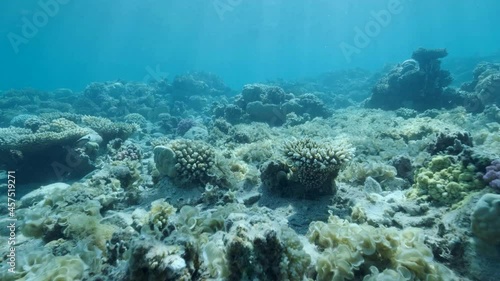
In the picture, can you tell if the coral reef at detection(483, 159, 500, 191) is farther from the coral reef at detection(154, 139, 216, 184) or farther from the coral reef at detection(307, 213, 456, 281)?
the coral reef at detection(154, 139, 216, 184)

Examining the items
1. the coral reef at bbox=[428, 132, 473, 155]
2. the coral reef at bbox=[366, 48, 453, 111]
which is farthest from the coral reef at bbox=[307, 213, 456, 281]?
the coral reef at bbox=[366, 48, 453, 111]

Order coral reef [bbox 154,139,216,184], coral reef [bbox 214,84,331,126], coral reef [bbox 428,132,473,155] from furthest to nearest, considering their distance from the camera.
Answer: coral reef [bbox 214,84,331,126] → coral reef [bbox 154,139,216,184] → coral reef [bbox 428,132,473,155]

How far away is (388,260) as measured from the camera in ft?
10.0

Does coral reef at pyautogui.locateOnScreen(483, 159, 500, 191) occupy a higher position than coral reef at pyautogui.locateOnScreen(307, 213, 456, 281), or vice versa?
coral reef at pyautogui.locateOnScreen(483, 159, 500, 191)

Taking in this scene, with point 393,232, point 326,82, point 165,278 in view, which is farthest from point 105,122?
point 326,82

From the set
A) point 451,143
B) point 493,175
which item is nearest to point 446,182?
point 493,175

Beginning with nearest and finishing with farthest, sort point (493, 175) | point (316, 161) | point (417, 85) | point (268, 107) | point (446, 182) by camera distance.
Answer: point (493, 175) → point (446, 182) → point (316, 161) → point (268, 107) → point (417, 85)

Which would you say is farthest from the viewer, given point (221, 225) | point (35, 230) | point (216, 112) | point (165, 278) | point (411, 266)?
point (216, 112)

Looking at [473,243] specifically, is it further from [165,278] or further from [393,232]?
[165,278]

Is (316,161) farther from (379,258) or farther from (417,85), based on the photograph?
(417,85)

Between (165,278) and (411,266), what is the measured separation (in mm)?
2438

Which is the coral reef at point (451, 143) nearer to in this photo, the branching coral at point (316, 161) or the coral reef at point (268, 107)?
the branching coral at point (316, 161)

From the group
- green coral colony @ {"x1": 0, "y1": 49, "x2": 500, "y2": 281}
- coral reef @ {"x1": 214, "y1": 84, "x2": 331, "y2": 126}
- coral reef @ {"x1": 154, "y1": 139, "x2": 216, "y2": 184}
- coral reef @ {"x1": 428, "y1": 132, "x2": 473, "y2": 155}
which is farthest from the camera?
coral reef @ {"x1": 214, "y1": 84, "x2": 331, "y2": 126}

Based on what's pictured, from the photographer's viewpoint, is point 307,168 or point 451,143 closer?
point 307,168
